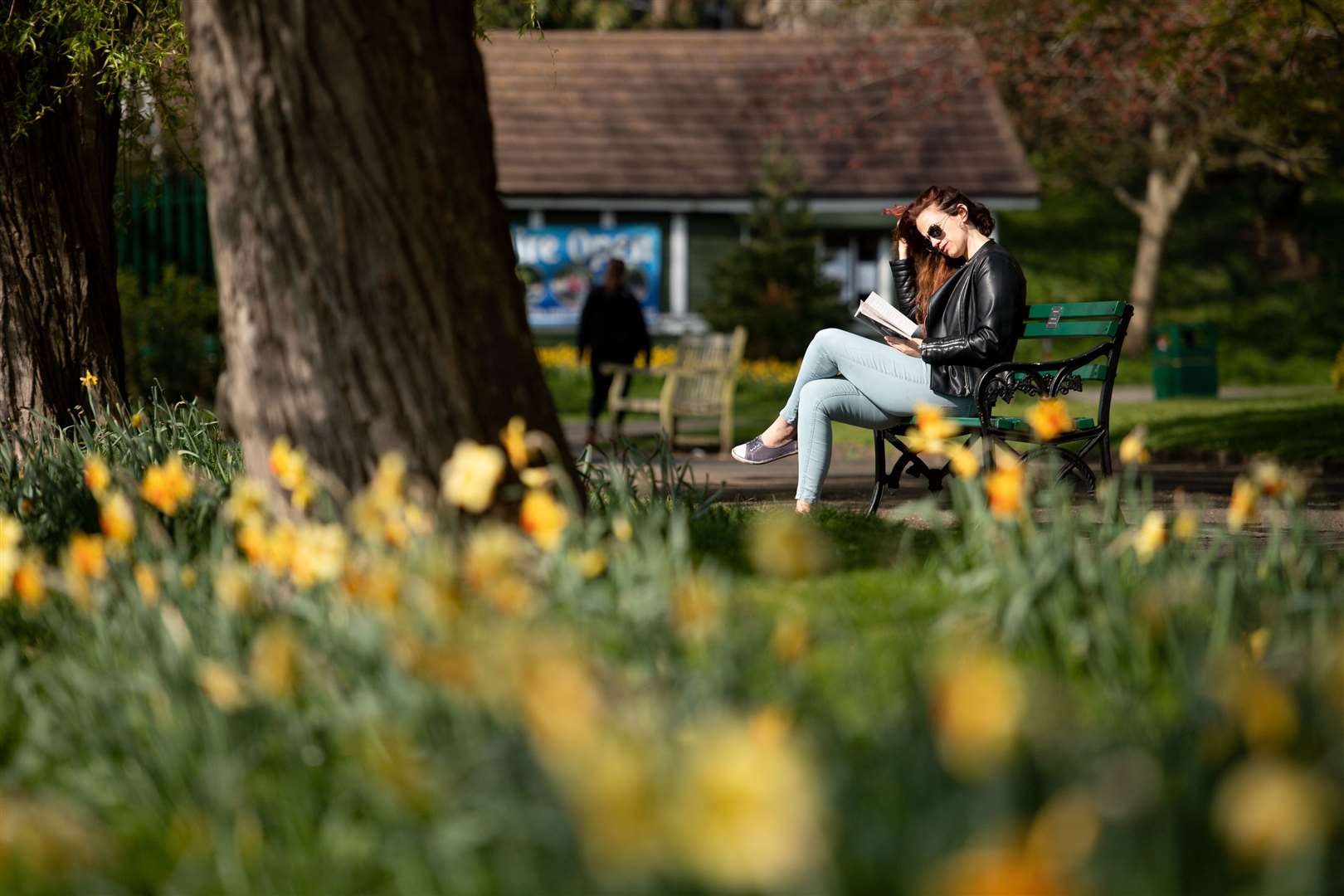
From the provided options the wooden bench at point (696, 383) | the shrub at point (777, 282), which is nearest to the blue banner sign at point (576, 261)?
the shrub at point (777, 282)

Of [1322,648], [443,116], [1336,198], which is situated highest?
[443,116]

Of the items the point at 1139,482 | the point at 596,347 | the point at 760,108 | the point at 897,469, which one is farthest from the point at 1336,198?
the point at 897,469

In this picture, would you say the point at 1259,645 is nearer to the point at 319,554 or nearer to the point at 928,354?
the point at 319,554

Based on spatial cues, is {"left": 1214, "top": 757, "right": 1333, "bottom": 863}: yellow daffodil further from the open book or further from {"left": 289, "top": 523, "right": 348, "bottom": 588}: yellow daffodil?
the open book

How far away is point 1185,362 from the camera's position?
65.7 feet

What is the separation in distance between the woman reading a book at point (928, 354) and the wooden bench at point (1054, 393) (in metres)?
0.14

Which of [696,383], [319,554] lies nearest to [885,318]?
[319,554]

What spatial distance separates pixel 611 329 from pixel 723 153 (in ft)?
39.9

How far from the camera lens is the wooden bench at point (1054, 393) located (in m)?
6.76

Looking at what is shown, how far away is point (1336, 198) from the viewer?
117ft

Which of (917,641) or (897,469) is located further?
(897,469)

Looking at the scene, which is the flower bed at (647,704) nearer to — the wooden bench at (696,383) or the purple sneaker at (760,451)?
the purple sneaker at (760,451)

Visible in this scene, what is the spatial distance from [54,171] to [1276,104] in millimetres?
8589

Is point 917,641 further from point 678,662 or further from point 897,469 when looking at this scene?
point 897,469
